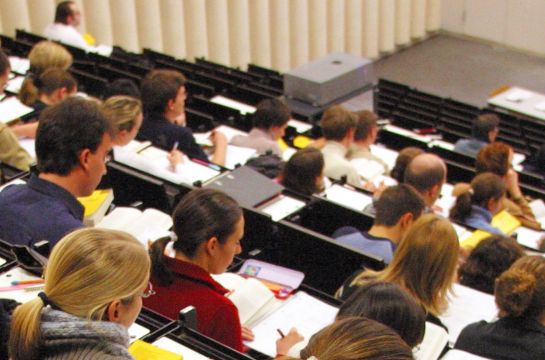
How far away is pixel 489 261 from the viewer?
4270 millimetres

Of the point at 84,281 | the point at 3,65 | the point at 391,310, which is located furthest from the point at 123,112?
the point at 84,281

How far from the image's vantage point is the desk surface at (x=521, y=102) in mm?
9789

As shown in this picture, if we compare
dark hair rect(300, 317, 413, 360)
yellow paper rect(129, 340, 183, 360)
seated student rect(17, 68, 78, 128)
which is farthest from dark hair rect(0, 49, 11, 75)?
dark hair rect(300, 317, 413, 360)

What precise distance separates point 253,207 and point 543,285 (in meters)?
1.45

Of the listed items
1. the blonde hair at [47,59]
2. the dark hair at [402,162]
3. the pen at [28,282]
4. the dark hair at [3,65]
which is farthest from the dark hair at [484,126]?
the pen at [28,282]

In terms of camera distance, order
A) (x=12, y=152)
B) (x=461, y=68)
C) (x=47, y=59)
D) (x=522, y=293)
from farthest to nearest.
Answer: (x=461, y=68), (x=47, y=59), (x=12, y=152), (x=522, y=293)

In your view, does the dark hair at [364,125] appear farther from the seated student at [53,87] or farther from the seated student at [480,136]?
the seated student at [53,87]

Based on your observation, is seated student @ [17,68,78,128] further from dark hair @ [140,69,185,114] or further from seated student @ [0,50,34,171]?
seated student @ [0,50,34,171]

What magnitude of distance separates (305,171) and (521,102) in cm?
582

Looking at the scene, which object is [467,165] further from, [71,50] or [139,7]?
[139,7]

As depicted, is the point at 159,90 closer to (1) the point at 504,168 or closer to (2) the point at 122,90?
(2) the point at 122,90

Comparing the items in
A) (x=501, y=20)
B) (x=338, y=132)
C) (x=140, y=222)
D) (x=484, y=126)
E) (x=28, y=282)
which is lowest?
(x=501, y=20)

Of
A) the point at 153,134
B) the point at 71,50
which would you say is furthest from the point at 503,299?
the point at 71,50

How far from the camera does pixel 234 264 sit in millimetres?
3881
